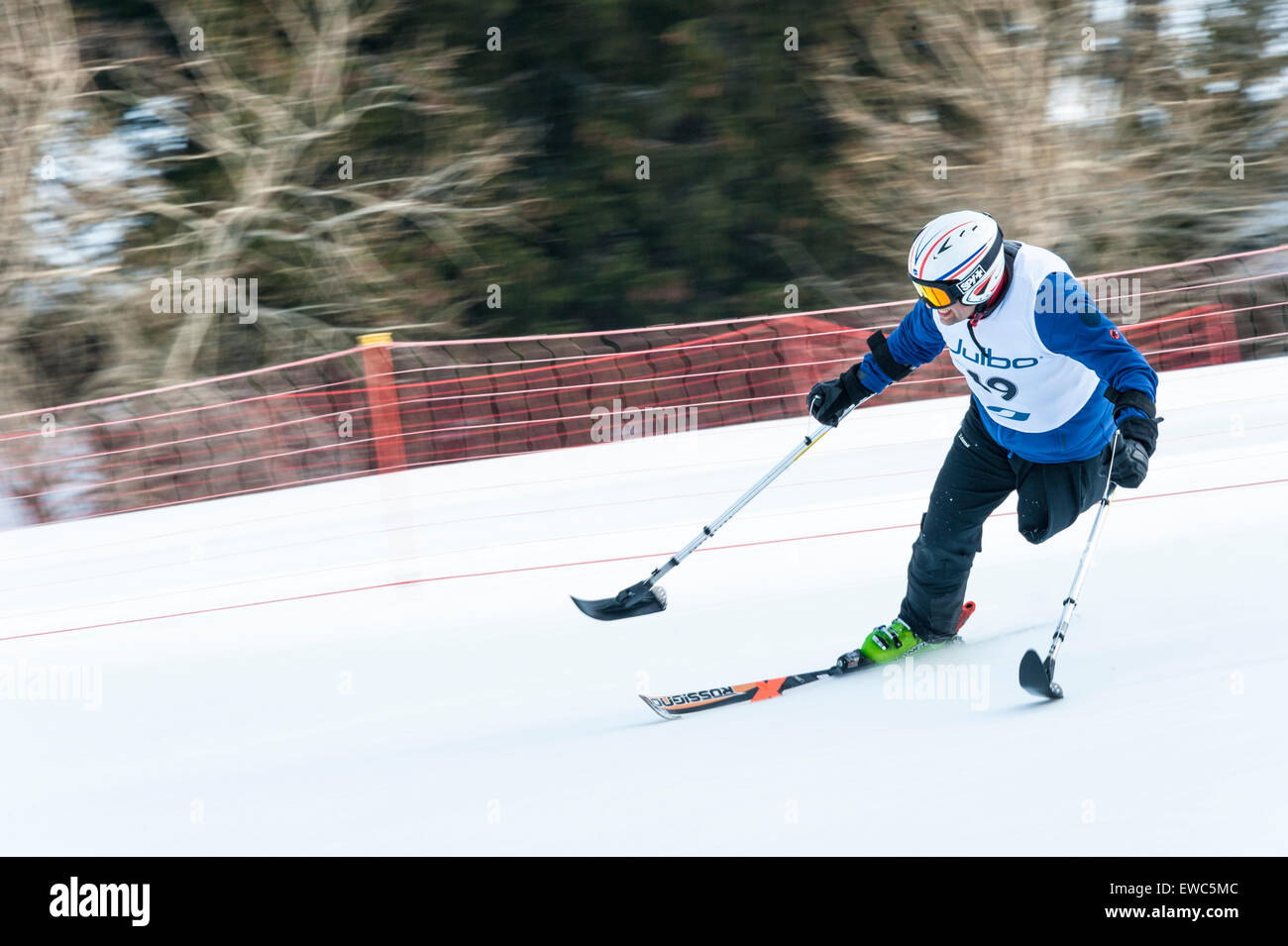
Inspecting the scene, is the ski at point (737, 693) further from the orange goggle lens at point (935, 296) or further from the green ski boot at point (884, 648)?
the orange goggle lens at point (935, 296)

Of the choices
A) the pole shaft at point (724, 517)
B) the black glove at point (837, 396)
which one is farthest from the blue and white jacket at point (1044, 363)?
the pole shaft at point (724, 517)

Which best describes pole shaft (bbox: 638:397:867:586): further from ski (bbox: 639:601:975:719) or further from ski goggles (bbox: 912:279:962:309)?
ski goggles (bbox: 912:279:962:309)

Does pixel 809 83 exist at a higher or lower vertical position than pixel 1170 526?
higher

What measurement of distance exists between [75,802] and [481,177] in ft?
34.7

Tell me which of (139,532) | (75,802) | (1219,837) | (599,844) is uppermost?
(1219,837)

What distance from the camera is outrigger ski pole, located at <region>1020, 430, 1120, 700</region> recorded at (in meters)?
3.10

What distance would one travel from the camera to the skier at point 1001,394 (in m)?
3.05

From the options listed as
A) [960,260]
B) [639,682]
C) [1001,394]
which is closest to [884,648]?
[639,682]

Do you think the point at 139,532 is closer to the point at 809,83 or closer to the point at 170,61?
the point at 170,61

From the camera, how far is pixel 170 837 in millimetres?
3014

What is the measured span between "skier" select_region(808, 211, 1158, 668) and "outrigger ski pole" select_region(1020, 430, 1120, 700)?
0.43 ft

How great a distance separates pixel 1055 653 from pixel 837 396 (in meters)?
1.13

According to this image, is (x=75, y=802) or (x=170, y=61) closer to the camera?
(x=75, y=802)
